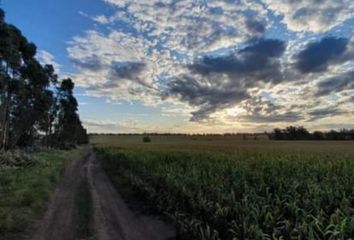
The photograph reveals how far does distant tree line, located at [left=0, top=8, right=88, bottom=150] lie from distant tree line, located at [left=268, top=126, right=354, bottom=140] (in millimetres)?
67782

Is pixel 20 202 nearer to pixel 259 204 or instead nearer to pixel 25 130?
pixel 259 204

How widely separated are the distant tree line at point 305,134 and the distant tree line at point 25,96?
67782 mm

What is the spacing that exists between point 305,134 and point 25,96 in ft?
297

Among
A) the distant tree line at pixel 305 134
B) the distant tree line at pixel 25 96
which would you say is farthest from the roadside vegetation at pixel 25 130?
the distant tree line at pixel 305 134

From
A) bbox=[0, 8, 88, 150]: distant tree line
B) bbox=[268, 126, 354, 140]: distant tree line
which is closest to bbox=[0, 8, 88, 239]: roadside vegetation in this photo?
bbox=[0, 8, 88, 150]: distant tree line

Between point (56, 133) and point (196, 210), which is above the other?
point (56, 133)

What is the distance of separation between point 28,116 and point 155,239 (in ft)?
138

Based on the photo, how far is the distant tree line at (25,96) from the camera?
32656 mm

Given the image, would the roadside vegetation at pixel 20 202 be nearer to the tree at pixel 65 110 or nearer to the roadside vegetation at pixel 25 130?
the roadside vegetation at pixel 25 130

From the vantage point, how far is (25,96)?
41594 millimetres

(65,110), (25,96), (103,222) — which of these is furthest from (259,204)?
(65,110)

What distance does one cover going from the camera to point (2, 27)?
2802 centimetres

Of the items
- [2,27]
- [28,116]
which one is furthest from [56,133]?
[2,27]

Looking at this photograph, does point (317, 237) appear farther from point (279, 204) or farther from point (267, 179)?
point (267, 179)
